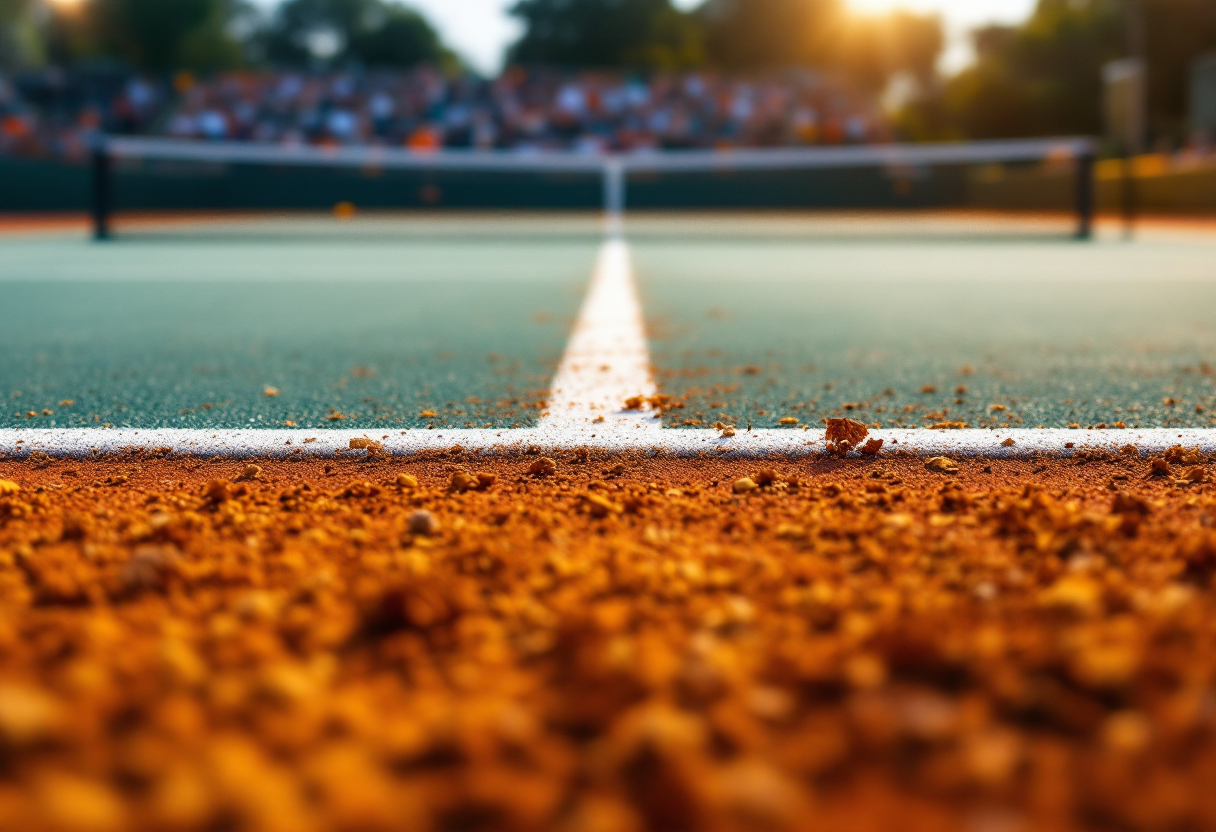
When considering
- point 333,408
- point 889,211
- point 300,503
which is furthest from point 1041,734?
point 889,211

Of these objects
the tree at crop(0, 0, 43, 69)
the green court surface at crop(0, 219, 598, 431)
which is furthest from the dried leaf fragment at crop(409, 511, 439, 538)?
the tree at crop(0, 0, 43, 69)

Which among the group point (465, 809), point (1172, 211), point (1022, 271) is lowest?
point (465, 809)

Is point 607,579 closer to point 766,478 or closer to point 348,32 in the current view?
point 766,478

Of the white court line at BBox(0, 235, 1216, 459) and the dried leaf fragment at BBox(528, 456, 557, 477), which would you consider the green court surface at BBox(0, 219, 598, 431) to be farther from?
the dried leaf fragment at BBox(528, 456, 557, 477)

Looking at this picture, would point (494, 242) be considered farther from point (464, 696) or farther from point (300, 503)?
point (464, 696)

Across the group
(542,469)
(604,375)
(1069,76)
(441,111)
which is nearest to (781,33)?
(1069,76)

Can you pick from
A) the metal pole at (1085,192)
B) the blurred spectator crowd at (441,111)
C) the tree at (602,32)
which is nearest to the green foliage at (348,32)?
the tree at (602,32)
